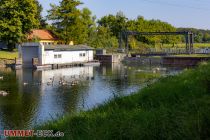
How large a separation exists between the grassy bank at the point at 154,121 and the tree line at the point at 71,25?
64.0m

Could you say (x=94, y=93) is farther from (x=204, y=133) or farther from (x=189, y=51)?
(x=189, y=51)

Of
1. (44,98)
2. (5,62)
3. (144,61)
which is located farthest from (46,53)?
(44,98)

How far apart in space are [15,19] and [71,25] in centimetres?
1750

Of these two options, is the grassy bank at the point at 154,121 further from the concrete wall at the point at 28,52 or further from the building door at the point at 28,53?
the building door at the point at 28,53

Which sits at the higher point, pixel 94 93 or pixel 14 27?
pixel 14 27

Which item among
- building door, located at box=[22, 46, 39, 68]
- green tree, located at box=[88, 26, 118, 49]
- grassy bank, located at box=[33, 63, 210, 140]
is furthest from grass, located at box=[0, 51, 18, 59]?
grassy bank, located at box=[33, 63, 210, 140]

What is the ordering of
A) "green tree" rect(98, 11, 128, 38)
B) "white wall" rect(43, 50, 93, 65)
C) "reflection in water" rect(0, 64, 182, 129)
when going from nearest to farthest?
"reflection in water" rect(0, 64, 182, 129) < "white wall" rect(43, 50, 93, 65) < "green tree" rect(98, 11, 128, 38)

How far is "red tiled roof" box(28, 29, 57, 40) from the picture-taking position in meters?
85.4

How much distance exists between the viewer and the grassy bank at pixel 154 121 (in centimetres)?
791

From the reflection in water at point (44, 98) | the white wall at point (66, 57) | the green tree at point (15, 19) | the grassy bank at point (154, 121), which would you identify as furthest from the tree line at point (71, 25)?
the grassy bank at point (154, 121)

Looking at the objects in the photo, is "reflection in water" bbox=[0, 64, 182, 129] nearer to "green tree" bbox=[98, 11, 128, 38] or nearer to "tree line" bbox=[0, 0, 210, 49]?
"tree line" bbox=[0, 0, 210, 49]

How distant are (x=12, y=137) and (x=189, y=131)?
5.35m

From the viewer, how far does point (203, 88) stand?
41.2 ft

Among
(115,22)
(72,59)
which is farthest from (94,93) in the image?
(115,22)
